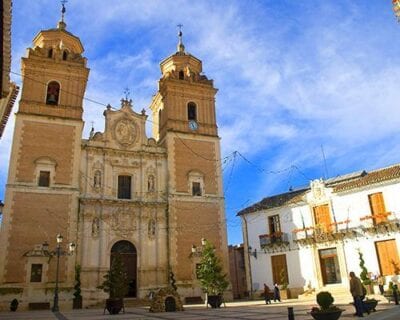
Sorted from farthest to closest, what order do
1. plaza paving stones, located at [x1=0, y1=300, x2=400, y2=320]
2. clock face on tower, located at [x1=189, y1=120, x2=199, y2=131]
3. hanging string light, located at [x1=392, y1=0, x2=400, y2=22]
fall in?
1. clock face on tower, located at [x1=189, y1=120, x2=199, y2=131]
2. plaza paving stones, located at [x1=0, y1=300, x2=400, y2=320]
3. hanging string light, located at [x1=392, y1=0, x2=400, y2=22]

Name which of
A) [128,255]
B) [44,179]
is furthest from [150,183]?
[44,179]

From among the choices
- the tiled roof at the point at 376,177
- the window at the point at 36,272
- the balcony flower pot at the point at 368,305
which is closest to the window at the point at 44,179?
the window at the point at 36,272

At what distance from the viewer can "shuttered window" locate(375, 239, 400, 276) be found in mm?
21312

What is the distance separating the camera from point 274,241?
1053 inches

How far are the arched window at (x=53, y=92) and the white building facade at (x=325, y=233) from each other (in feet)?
50.8

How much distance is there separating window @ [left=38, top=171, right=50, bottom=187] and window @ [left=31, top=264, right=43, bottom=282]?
4.71 m

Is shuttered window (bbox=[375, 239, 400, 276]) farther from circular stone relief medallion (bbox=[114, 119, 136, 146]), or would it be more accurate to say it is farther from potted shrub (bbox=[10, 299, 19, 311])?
potted shrub (bbox=[10, 299, 19, 311])

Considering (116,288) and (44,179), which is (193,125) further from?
(116,288)

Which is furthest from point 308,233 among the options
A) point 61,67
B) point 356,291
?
point 61,67

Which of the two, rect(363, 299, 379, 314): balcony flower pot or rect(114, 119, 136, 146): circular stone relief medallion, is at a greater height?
rect(114, 119, 136, 146): circular stone relief medallion

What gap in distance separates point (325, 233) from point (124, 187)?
13076mm

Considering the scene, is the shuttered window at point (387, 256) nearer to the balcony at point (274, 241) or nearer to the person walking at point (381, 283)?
the person walking at point (381, 283)

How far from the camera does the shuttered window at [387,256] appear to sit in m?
21.3

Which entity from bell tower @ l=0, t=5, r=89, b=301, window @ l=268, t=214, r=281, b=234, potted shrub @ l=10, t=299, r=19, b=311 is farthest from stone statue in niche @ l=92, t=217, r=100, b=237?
window @ l=268, t=214, r=281, b=234
